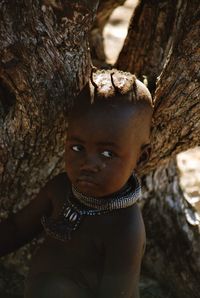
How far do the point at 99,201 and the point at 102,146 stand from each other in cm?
26

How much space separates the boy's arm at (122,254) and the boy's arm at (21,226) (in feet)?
1.50

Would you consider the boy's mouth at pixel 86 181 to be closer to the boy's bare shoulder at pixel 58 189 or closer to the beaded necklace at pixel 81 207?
the beaded necklace at pixel 81 207

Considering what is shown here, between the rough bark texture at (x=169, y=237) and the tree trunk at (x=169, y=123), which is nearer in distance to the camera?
the tree trunk at (x=169, y=123)

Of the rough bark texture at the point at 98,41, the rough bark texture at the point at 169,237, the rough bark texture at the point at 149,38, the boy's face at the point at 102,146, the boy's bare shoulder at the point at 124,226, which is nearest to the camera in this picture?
the boy's face at the point at 102,146

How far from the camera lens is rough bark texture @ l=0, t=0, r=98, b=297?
2.66 meters

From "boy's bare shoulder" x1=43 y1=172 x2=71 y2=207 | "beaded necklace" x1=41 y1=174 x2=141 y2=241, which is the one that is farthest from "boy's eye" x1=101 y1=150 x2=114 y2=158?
"boy's bare shoulder" x1=43 y1=172 x2=71 y2=207

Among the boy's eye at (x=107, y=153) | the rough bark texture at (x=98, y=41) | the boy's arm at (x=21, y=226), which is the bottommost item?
the rough bark texture at (x=98, y=41)

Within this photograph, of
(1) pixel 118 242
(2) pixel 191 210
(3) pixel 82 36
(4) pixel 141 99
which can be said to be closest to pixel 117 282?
(1) pixel 118 242

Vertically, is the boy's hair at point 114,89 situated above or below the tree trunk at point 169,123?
above

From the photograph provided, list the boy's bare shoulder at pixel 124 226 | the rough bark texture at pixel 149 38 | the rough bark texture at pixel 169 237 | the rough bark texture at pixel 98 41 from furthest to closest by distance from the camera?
the rough bark texture at pixel 98 41 < the rough bark texture at pixel 169 237 < the rough bark texture at pixel 149 38 < the boy's bare shoulder at pixel 124 226

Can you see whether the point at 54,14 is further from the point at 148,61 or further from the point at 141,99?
the point at 148,61

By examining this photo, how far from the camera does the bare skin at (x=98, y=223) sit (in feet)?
7.76

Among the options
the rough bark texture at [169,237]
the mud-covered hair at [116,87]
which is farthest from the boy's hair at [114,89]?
the rough bark texture at [169,237]

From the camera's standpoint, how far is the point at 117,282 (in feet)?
8.08
